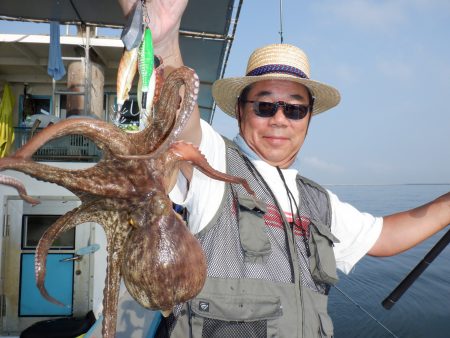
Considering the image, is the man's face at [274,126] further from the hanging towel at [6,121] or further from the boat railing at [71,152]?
the hanging towel at [6,121]

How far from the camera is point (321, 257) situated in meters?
2.49

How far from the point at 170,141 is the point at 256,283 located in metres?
1.34

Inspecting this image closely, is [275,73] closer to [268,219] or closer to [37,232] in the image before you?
[268,219]

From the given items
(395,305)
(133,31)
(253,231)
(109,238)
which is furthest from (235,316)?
(395,305)

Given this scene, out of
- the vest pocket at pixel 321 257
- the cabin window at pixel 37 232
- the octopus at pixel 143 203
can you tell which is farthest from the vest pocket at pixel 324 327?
the cabin window at pixel 37 232

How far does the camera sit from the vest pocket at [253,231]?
227 cm

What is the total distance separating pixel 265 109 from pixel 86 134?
1.73 m

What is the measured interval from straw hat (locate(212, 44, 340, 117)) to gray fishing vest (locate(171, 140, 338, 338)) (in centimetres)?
67

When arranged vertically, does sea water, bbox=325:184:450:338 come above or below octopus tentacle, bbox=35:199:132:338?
below

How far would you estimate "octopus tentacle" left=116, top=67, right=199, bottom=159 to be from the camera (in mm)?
1237

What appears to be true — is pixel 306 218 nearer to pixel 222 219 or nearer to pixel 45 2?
pixel 222 219

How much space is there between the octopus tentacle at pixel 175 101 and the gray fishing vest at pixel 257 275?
3.71 feet

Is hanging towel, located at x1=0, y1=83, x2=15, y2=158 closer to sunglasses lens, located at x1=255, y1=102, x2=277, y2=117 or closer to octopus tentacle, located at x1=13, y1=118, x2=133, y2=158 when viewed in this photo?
sunglasses lens, located at x1=255, y1=102, x2=277, y2=117

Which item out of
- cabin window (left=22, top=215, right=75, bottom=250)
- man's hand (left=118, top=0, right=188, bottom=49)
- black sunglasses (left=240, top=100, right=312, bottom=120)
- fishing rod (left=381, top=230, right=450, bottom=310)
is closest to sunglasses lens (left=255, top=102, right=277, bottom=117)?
black sunglasses (left=240, top=100, right=312, bottom=120)
